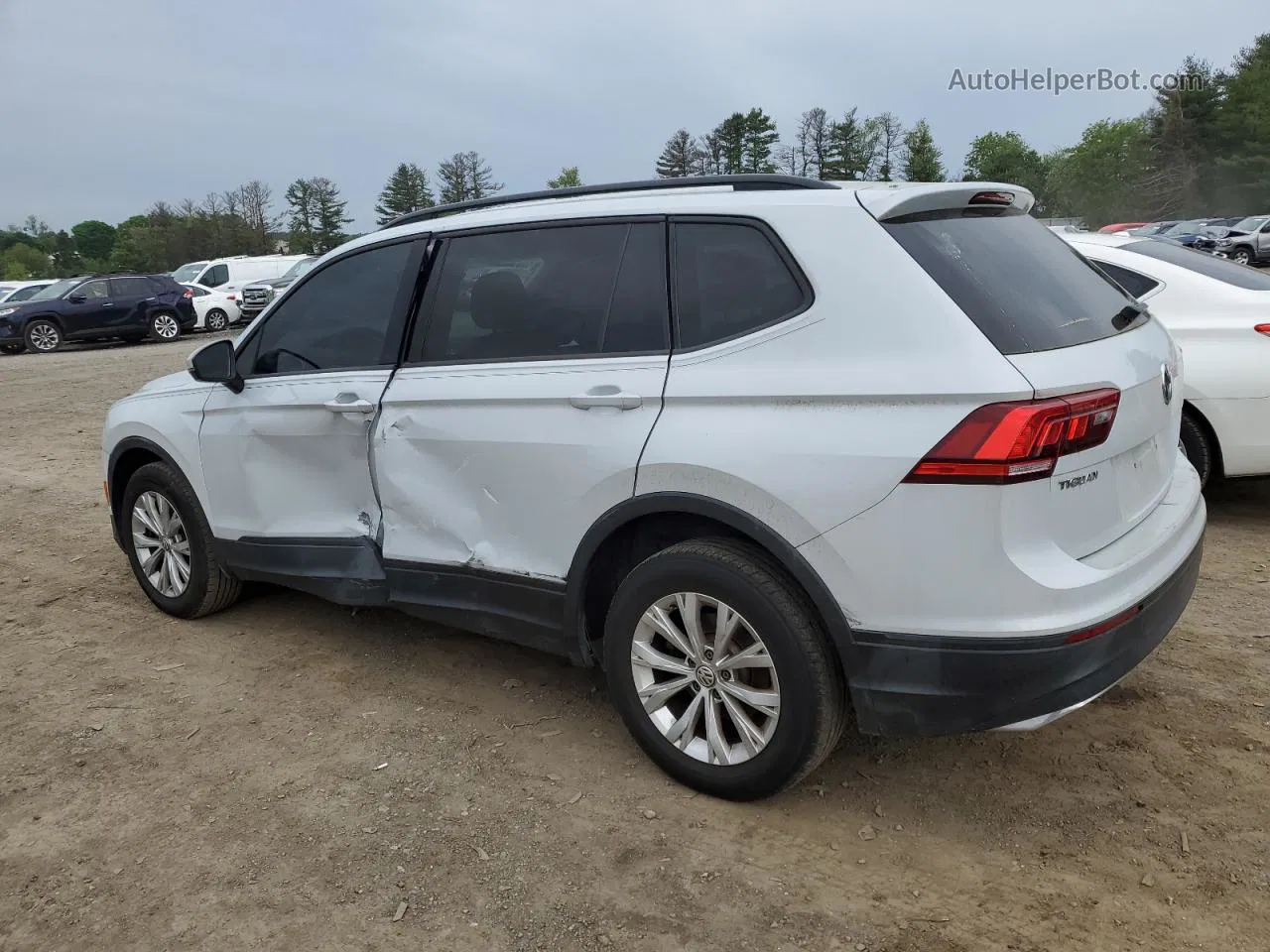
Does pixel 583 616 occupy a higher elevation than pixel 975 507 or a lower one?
lower

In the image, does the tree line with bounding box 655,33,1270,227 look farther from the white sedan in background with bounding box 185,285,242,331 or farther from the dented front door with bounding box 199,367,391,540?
the dented front door with bounding box 199,367,391,540

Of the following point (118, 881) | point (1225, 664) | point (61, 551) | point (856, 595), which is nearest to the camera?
point (856, 595)

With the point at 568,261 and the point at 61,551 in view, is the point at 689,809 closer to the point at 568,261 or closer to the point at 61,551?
the point at 568,261

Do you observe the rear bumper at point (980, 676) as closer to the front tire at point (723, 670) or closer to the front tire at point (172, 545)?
the front tire at point (723, 670)

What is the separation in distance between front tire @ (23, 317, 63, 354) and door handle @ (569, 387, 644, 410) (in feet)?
Result: 77.3

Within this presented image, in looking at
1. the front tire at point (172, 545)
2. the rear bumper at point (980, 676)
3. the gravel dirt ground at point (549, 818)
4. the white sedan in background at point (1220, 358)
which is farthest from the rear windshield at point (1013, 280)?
the front tire at point (172, 545)

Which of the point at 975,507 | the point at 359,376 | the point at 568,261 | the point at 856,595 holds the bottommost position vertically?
the point at 856,595

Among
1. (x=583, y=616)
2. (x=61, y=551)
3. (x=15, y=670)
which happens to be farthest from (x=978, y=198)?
(x=61, y=551)

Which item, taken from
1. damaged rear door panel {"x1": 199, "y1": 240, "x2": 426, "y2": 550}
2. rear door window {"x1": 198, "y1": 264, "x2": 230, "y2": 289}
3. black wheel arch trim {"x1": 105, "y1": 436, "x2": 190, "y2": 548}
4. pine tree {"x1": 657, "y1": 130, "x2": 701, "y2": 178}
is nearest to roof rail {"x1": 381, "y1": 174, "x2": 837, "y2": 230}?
damaged rear door panel {"x1": 199, "y1": 240, "x2": 426, "y2": 550}

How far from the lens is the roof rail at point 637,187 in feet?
10.2

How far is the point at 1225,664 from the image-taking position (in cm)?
381

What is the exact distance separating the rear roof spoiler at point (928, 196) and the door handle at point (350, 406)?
6.45 feet

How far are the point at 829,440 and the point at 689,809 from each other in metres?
1.26

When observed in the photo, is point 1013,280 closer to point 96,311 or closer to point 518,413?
point 518,413
